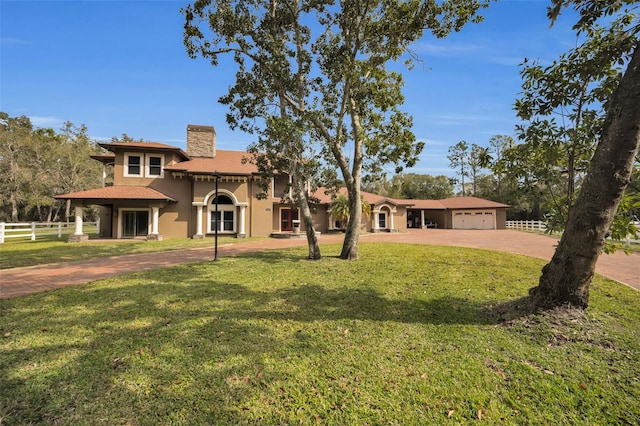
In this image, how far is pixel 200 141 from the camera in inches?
909

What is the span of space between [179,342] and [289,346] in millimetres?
1625

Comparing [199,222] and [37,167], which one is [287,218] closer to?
[199,222]

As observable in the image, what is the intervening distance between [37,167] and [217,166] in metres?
34.1

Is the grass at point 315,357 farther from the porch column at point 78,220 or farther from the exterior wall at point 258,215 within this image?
the exterior wall at point 258,215

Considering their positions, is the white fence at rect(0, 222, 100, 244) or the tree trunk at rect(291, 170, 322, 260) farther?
the white fence at rect(0, 222, 100, 244)

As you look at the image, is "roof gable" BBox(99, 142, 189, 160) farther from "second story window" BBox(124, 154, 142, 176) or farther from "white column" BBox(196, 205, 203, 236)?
"white column" BBox(196, 205, 203, 236)

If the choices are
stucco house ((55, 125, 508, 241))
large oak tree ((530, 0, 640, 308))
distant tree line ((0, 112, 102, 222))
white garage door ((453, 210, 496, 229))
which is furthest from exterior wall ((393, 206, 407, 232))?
distant tree line ((0, 112, 102, 222))

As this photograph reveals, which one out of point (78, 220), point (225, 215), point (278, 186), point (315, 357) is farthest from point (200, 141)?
point (315, 357)

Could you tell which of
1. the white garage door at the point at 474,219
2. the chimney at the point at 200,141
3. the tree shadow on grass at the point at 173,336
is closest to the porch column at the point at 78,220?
the chimney at the point at 200,141

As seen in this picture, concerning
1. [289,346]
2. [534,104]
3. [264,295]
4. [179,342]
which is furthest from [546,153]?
[179,342]

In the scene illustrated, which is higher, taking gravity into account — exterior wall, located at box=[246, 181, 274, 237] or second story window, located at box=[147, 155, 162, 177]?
second story window, located at box=[147, 155, 162, 177]

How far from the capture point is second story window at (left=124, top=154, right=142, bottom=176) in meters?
20.3

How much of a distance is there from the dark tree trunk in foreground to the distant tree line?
41.3 meters

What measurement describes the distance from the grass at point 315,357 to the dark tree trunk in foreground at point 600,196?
22.9 inches
